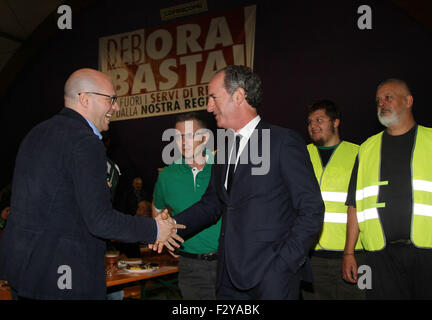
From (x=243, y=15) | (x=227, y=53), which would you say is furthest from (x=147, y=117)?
(x=243, y=15)

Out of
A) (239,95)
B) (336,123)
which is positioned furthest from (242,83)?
(336,123)

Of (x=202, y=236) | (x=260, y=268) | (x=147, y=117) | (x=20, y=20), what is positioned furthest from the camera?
(x=20, y=20)

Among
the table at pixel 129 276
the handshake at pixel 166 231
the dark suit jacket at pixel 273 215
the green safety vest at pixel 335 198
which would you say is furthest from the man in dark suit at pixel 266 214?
the table at pixel 129 276

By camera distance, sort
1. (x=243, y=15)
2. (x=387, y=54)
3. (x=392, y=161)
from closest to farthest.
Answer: (x=392, y=161), (x=387, y=54), (x=243, y=15)

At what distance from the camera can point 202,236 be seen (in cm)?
293

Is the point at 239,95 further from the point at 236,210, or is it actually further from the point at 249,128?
the point at 236,210

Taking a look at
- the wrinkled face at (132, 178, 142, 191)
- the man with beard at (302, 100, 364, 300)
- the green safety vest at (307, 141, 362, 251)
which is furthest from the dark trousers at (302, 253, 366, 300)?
the wrinkled face at (132, 178, 142, 191)

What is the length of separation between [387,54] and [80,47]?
645 centimetres

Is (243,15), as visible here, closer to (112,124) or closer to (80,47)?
(112,124)

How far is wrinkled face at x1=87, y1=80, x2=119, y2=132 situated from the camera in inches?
83.5

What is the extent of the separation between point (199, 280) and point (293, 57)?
4463mm

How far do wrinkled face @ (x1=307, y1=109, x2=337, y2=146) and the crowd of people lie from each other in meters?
0.82

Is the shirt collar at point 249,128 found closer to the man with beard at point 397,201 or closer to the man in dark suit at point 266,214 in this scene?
the man in dark suit at point 266,214
